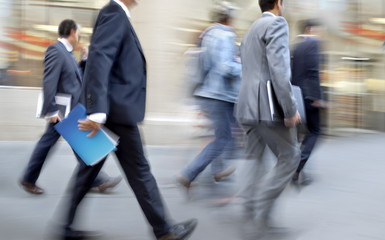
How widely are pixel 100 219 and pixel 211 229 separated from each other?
3.14ft

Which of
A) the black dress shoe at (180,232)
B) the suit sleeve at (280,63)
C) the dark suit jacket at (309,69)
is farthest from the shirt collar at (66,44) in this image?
the dark suit jacket at (309,69)

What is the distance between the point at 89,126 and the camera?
11.7 feet

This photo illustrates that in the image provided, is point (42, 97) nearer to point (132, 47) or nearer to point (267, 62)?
point (132, 47)

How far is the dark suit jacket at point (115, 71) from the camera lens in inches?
138

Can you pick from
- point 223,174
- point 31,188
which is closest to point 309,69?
point 223,174

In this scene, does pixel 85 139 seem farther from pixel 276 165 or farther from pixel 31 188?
pixel 31 188

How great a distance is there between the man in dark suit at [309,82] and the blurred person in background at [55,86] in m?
2.23

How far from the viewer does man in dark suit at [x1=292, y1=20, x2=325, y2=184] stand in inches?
231

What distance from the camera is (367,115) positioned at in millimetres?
10641

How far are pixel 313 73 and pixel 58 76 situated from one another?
270 cm

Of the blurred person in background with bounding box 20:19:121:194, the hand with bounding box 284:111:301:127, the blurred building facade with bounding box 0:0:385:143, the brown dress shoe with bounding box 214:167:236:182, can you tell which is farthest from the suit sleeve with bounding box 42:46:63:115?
the blurred building facade with bounding box 0:0:385:143

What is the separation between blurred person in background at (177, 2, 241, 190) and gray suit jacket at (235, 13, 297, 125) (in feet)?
3.41

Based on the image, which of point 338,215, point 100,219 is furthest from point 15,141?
point 338,215

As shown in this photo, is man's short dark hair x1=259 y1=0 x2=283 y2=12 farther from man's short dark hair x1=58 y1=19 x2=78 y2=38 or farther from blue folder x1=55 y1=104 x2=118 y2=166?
man's short dark hair x1=58 y1=19 x2=78 y2=38
